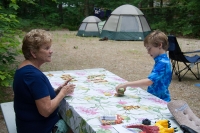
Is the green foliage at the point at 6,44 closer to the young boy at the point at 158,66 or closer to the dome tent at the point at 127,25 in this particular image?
the young boy at the point at 158,66

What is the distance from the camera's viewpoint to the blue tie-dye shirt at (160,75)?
7.36 feet

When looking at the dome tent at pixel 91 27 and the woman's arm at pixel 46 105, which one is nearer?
the woman's arm at pixel 46 105

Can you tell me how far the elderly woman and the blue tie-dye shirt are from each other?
81 centimetres

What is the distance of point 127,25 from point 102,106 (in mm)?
10040

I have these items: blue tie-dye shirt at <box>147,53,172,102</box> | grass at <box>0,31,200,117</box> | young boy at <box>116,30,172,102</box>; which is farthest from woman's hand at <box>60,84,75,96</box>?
grass at <box>0,31,200,117</box>

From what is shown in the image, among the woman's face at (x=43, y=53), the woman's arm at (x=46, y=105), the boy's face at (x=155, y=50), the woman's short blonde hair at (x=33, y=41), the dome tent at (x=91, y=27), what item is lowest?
the dome tent at (x=91, y=27)

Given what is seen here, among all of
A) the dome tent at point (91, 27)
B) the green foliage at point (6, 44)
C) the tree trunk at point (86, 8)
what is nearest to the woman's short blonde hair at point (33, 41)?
the green foliage at point (6, 44)

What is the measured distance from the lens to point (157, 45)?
7.41 feet

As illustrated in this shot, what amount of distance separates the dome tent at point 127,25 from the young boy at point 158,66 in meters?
9.35

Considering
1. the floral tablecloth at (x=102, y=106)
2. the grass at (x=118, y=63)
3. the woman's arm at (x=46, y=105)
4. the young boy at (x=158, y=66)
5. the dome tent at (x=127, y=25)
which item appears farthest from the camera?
the dome tent at (x=127, y=25)

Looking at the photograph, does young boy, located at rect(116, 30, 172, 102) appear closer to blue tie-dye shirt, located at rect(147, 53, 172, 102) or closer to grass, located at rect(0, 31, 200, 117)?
blue tie-dye shirt, located at rect(147, 53, 172, 102)

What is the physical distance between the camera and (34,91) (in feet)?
5.55

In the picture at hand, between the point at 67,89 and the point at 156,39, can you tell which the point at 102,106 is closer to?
the point at 67,89

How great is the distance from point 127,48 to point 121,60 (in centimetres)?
221
